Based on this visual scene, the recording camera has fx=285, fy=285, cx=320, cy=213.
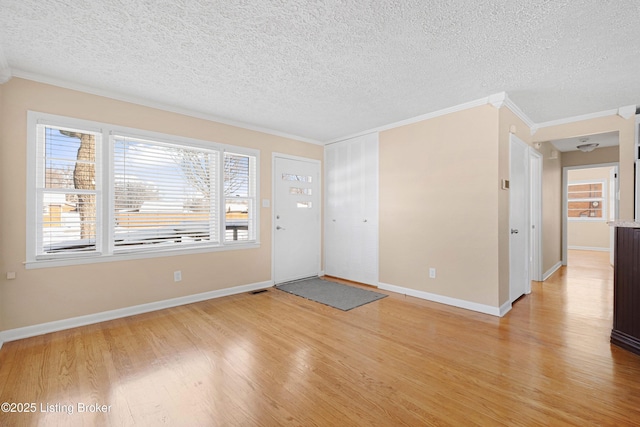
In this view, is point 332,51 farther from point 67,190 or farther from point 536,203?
point 536,203

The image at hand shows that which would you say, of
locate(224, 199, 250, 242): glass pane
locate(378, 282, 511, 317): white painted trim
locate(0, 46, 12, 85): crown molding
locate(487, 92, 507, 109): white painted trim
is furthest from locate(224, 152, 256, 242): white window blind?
locate(487, 92, 507, 109): white painted trim

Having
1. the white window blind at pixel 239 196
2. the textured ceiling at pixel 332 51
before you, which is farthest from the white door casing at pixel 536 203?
the white window blind at pixel 239 196

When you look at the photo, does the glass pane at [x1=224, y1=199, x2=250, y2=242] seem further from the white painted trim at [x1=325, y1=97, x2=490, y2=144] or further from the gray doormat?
the white painted trim at [x1=325, y1=97, x2=490, y2=144]

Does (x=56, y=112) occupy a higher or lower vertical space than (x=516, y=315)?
higher

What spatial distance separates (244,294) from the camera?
4035 mm

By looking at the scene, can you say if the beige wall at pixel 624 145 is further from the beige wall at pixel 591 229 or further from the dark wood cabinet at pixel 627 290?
the beige wall at pixel 591 229

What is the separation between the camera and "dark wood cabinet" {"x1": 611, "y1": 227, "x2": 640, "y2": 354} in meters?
2.37

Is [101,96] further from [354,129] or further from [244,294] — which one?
[354,129]

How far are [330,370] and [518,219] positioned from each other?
315cm

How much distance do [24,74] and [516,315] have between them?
5533 millimetres

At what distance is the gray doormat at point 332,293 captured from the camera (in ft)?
12.0

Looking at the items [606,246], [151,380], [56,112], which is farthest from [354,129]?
[606,246]

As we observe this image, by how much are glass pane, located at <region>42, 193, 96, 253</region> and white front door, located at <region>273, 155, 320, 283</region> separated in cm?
229

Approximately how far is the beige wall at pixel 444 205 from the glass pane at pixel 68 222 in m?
3.61
